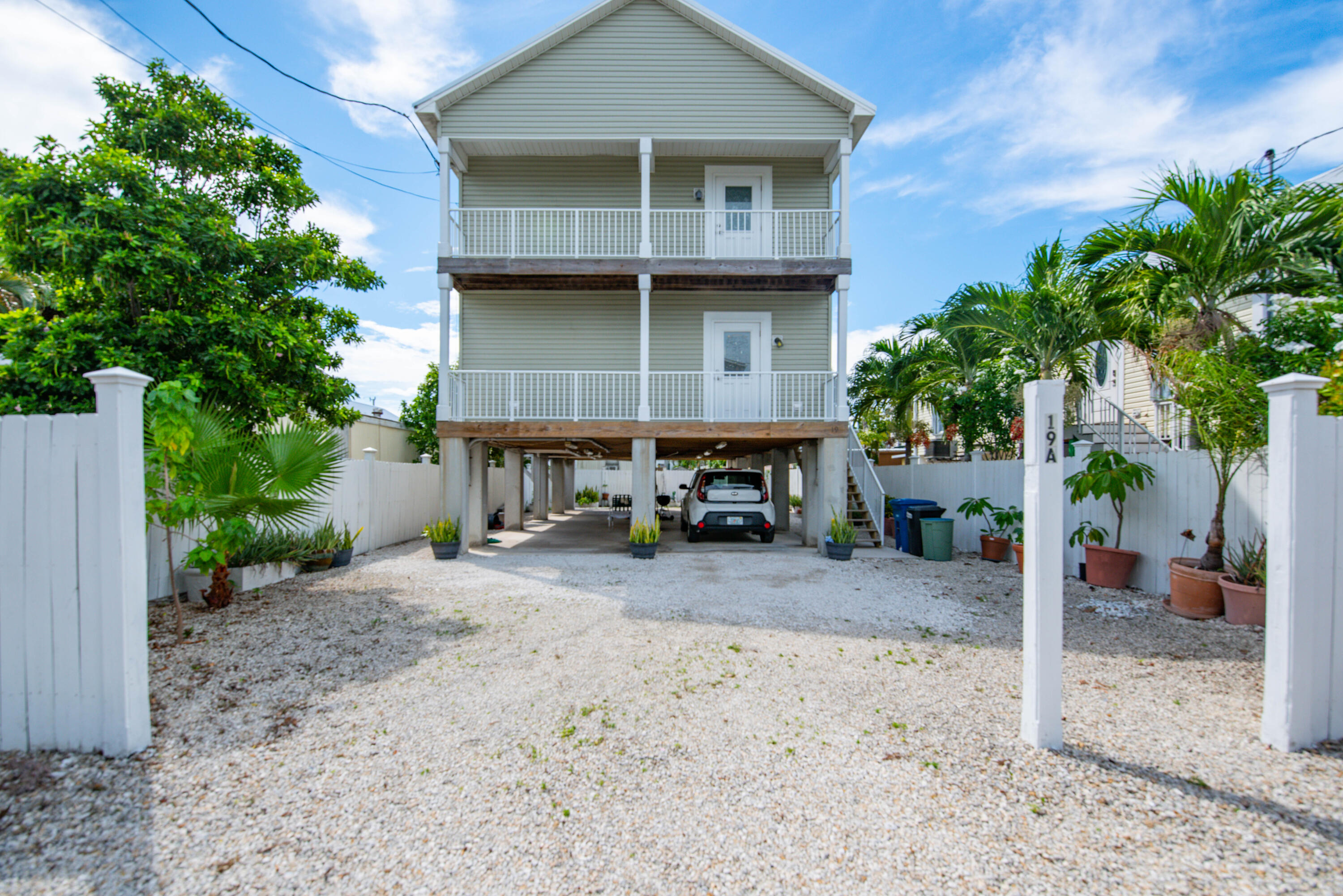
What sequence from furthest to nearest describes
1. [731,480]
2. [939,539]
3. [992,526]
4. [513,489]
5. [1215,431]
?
1. [513,489]
2. [731,480]
3. [992,526]
4. [939,539]
5. [1215,431]

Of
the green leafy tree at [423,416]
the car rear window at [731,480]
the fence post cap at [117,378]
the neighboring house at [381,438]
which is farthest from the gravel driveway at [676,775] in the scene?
the green leafy tree at [423,416]

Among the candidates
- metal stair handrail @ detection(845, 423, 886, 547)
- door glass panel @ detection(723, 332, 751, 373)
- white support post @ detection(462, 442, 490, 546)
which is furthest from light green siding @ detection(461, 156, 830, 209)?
metal stair handrail @ detection(845, 423, 886, 547)

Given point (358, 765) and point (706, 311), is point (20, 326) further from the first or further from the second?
point (706, 311)

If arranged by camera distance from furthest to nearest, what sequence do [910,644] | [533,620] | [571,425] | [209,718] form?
[571,425], [533,620], [910,644], [209,718]

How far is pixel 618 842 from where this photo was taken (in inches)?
95.3

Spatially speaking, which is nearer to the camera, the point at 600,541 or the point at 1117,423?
the point at 1117,423

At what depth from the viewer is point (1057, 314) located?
28.6 ft

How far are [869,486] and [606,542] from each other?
6.03 meters

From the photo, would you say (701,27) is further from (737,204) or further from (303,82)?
(303,82)

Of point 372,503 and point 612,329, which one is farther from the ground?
point 612,329

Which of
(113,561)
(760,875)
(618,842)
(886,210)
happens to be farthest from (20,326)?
(886,210)

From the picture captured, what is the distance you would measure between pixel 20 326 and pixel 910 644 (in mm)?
9830

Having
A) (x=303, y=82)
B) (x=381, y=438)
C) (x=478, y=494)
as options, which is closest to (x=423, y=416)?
(x=381, y=438)

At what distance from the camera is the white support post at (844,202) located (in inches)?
424
